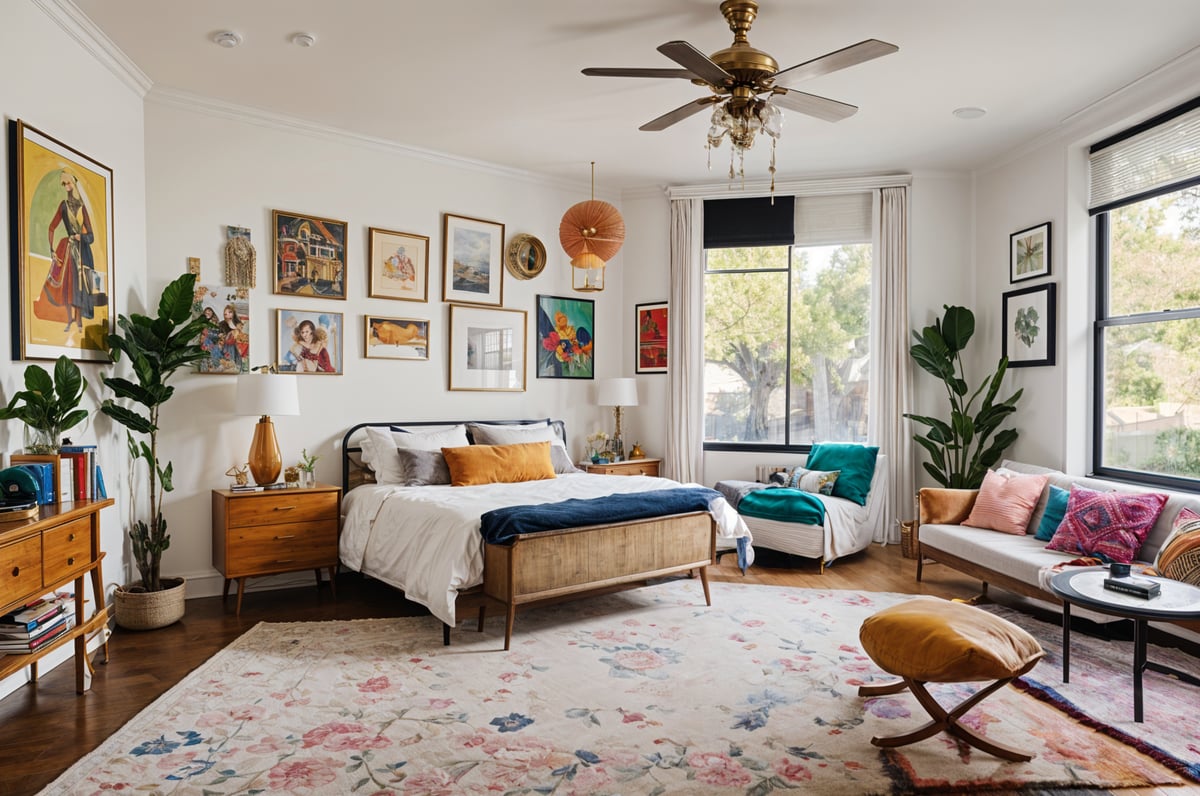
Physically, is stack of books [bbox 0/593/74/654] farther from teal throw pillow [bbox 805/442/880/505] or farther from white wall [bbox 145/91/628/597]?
teal throw pillow [bbox 805/442/880/505]

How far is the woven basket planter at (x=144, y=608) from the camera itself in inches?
159

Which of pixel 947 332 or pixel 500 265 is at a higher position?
pixel 500 265

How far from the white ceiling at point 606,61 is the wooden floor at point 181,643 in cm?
309

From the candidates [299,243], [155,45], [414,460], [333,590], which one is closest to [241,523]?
[333,590]

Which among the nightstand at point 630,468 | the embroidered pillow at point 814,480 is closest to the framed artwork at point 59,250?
the nightstand at point 630,468

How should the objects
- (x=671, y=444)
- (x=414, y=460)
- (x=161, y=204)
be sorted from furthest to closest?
(x=671, y=444), (x=414, y=460), (x=161, y=204)

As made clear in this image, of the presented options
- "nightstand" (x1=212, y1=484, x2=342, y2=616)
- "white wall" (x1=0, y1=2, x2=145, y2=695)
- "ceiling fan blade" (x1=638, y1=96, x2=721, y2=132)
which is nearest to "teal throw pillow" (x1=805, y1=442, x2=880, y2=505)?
"ceiling fan blade" (x1=638, y1=96, x2=721, y2=132)

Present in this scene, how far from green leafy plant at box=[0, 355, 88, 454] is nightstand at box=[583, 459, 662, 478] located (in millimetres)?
3629

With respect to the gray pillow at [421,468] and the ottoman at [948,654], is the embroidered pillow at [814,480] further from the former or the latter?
the ottoman at [948,654]

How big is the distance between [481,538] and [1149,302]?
436 cm

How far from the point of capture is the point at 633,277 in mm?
6875

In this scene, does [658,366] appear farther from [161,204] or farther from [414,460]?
[161,204]

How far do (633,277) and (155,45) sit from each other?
4011 millimetres

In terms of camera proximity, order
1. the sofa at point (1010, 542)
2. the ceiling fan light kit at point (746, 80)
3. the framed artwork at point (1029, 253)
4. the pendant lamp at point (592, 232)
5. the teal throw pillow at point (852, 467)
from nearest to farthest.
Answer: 1. the ceiling fan light kit at point (746, 80)
2. the sofa at point (1010, 542)
3. the pendant lamp at point (592, 232)
4. the framed artwork at point (1029, 253)
5. the teal throw pillow at point (852, 467)
